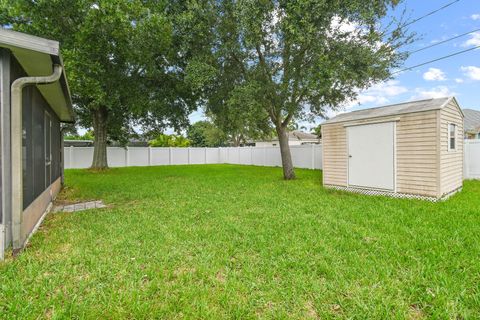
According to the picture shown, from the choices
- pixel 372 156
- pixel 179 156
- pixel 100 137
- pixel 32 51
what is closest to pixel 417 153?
pixel 372 156

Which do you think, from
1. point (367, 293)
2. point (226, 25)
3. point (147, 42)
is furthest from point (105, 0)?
point (367, 293)

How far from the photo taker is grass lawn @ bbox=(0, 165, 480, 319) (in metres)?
2.03

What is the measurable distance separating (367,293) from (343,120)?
5684mm

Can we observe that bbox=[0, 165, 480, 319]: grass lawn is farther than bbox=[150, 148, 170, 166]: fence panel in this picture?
No

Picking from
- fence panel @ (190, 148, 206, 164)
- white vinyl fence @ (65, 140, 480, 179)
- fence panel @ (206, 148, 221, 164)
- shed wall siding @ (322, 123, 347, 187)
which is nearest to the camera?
shed wall siding @ (322, 123, 347, 187)

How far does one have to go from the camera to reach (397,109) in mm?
6293

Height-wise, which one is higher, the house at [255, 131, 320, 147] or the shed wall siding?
the house at [255, 131, 320, 147]

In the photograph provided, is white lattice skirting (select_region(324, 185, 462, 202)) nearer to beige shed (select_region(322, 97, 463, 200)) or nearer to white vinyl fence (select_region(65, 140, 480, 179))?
beige shed (select_region(322, 97, 463, 200))

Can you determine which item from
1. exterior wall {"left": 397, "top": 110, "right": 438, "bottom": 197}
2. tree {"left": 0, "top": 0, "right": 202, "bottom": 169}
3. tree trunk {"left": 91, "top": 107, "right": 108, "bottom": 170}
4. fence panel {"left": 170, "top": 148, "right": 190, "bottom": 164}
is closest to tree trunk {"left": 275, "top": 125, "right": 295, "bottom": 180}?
tree {"left": 0, "top": 0, "right": 202, "bottom": 169}

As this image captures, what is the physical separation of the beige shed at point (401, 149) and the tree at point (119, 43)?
580cm

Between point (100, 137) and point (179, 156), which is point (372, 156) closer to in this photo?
point (100, 137)

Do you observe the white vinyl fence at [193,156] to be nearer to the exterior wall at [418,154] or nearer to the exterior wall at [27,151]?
the exterior wall at [418,154]

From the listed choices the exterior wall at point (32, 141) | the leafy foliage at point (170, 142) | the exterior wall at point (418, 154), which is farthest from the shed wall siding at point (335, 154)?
the leafy foliage at point (170, 142)

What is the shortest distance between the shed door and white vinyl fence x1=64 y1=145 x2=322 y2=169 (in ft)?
22.4
